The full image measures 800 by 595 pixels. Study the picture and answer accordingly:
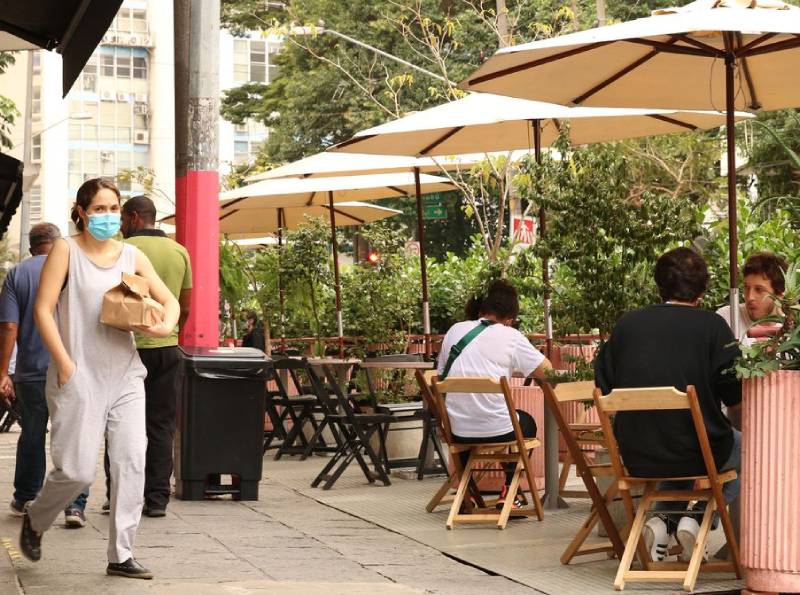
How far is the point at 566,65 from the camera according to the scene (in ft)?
28.8

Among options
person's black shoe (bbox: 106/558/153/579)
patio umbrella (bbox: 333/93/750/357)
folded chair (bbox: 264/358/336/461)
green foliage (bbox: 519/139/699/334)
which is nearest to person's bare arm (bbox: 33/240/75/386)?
person's black shoe (bbox: 106/558/153/579)

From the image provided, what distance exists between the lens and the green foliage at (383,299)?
17.3m

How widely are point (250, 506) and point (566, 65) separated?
371 cm

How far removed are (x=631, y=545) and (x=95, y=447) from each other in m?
2.48

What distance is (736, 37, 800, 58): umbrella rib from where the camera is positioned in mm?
8453

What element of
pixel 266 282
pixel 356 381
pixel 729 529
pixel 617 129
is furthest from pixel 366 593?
pixel 266 282

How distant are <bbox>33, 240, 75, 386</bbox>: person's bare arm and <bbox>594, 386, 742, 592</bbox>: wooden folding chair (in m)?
2.40

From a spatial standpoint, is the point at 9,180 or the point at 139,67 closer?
the point at 9,180

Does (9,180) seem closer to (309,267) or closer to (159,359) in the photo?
(309,267)

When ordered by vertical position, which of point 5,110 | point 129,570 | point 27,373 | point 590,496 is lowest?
point 129,570

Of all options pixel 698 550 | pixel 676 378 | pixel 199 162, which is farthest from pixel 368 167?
pixel 698 550

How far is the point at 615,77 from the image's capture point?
365 inches

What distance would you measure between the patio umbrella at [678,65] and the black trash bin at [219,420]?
2832mm

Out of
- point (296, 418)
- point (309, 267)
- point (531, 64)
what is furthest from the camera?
point (309, 267)
